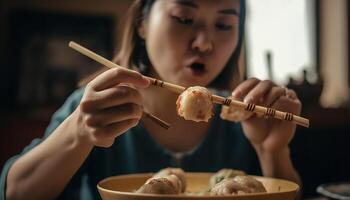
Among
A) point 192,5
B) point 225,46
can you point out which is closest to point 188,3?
point 192,5

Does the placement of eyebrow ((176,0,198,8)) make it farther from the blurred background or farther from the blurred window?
the blurred window

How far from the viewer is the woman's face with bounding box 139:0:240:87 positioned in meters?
0.96

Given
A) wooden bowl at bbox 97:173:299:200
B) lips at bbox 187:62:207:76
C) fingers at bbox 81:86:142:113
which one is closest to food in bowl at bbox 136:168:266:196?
wooden bowl at bbox 97:173:299:200

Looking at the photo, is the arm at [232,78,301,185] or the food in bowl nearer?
the food in bowl

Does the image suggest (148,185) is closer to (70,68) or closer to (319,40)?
(70,68)

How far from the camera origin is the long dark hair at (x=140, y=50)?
1.09 meters

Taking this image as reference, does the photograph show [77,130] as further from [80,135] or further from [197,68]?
[197,68]

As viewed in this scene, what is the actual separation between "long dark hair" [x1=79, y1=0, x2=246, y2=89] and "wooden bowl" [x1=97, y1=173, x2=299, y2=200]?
29 centimetres

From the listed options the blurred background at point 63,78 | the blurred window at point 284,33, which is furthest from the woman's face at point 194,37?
the blurred window at point 284,33

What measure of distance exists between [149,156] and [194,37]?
16.9 inches

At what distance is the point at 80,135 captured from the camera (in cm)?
81

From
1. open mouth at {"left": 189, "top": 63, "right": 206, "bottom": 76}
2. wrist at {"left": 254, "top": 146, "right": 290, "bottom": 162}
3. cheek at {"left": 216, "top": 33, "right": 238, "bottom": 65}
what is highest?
cheek at {"left": 216, "top": 33, "right": 238, "bottom": 65}

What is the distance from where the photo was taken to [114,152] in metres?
1.27

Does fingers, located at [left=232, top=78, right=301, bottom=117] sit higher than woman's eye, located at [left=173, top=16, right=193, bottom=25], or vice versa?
woman's eye, located at [left=173, top=16, right=193, bottom=25]
